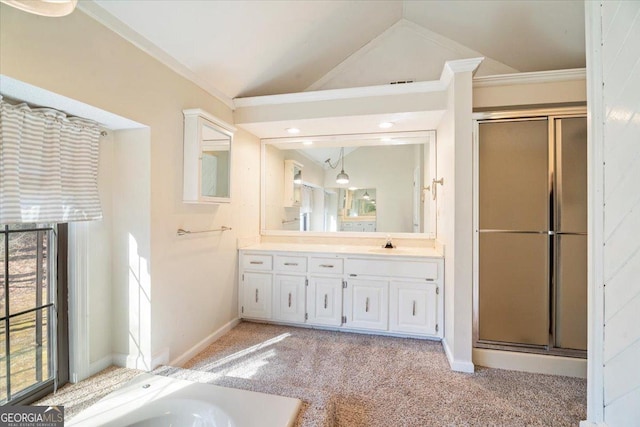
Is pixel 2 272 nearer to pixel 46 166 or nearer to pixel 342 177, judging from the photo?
pixel 46 166

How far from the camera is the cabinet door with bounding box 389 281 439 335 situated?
258 cm

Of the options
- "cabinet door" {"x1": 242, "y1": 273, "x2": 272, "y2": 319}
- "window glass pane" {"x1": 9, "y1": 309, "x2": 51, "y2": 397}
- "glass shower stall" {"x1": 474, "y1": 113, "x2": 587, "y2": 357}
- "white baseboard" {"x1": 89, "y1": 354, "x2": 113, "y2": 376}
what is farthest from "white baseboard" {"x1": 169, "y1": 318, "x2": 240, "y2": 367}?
"glass shower stall" {"x1": 474, "y1": 113, "x2": 587, "y2": 357}

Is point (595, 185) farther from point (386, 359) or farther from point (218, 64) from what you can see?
point (218, 64)

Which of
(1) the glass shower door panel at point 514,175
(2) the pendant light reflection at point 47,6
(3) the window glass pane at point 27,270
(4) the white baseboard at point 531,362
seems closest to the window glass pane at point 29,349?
(3) the window glass pane at point 27,270

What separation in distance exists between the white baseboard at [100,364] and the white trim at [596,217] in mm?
2819

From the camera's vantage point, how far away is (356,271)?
276 cm

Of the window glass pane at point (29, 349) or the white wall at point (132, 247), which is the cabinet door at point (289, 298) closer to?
the white wall at point (132, 247)

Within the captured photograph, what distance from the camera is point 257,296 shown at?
2.99 metres

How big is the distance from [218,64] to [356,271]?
2.27 metres

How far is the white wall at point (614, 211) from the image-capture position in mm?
972

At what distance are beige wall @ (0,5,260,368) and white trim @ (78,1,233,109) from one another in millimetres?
35

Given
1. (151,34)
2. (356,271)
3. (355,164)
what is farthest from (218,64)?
(356,271)

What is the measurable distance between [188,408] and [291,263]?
161 centimetres

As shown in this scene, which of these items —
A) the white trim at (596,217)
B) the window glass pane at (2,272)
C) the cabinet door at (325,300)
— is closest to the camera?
the white trim at (596,217)
